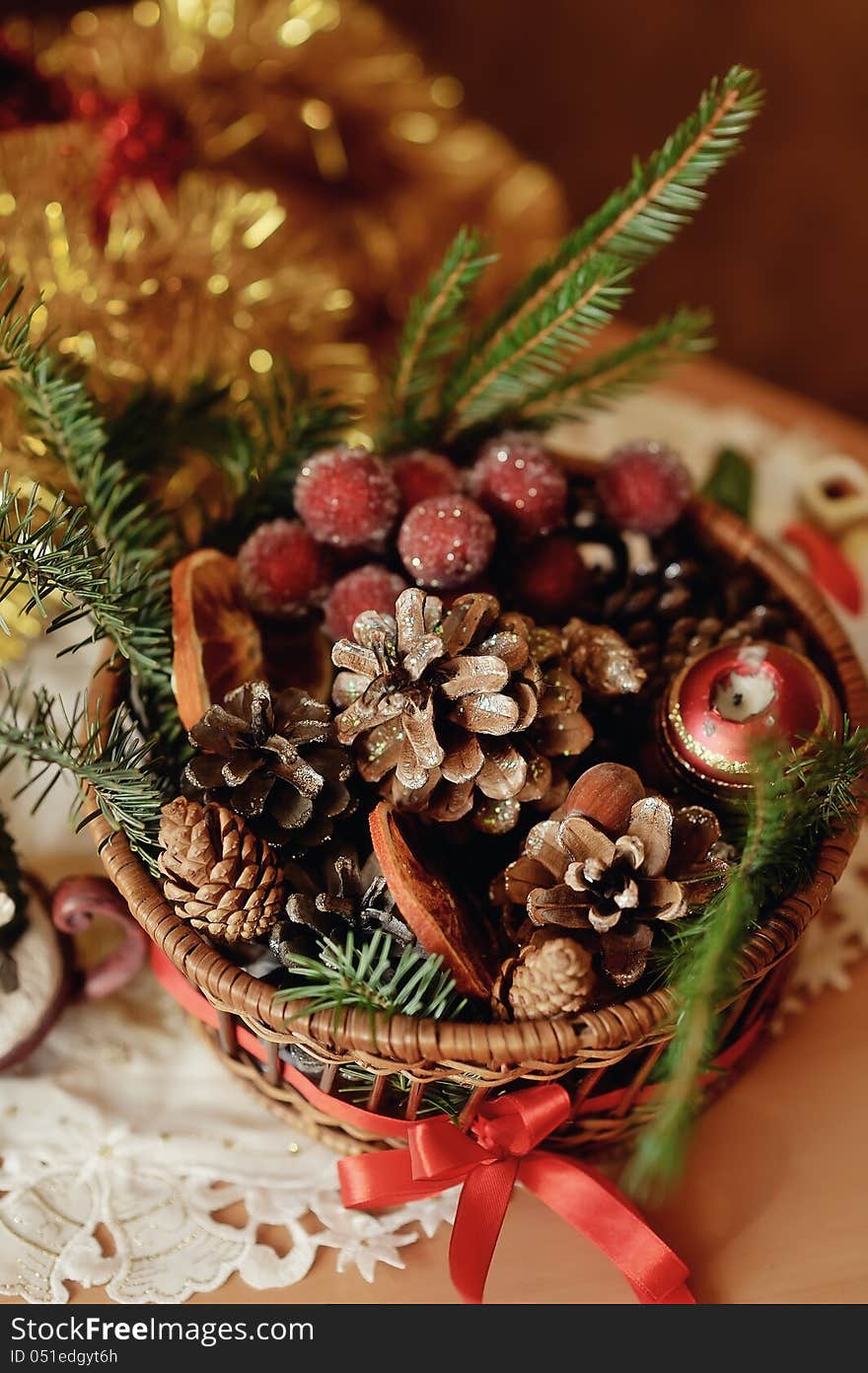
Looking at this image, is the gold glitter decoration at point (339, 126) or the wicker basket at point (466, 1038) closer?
the wicker basket at point (466, 1038)

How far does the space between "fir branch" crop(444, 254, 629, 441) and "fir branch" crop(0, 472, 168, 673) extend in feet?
0.90

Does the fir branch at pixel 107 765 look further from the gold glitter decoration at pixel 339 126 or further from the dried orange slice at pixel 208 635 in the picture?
the gold glitter decoration at pixel 339 126

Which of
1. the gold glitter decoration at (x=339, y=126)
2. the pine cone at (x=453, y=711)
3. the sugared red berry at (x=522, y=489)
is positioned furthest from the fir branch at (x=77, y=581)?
the gold glitter decoration at (x=339, y=126)

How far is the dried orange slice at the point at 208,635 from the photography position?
63 cm

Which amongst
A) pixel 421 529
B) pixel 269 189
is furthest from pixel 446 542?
pixel 269 189

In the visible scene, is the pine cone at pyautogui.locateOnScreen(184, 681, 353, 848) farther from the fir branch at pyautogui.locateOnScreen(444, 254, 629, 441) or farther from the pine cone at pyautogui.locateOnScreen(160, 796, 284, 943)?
the fir branch at pyautogui.locateOnScreen(444, 254, 629, 441)

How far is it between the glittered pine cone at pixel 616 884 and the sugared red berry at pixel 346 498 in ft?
0.75

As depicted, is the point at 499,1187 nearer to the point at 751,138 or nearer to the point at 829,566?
the point at 829,566

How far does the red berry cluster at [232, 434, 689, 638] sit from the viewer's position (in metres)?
0.68

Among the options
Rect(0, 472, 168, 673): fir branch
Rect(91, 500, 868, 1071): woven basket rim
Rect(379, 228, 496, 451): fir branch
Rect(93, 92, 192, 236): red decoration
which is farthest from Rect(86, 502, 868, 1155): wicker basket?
Rect(93, 92, 192, 236): red decoration

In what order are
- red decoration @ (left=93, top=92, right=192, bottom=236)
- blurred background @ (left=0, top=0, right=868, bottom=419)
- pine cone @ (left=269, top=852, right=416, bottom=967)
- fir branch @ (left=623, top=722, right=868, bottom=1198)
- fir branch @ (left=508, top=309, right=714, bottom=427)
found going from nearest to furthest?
fir branch @ (left=623, top=722, right=868, bottom=1198), pine cone @ (left=269, top=852, right=416, bottom=967), fir branch @ (left=508, top=309, right=714, bottom=427), red decoration @ (left=93, top=92, right=192, bottom=236), blurred background @ (left=0, top=0, right=868, bottom=419)

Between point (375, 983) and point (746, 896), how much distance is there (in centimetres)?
18
